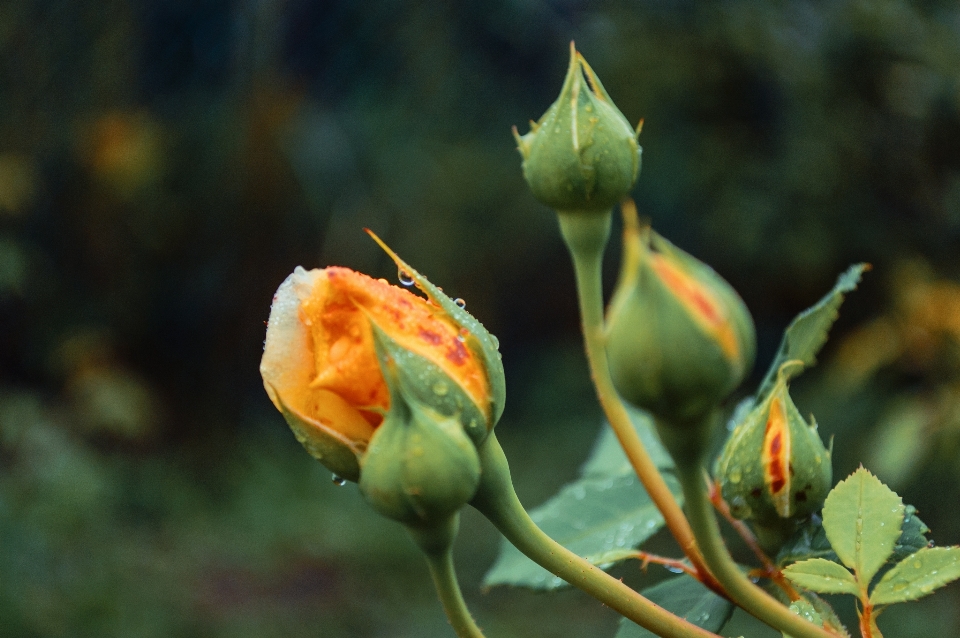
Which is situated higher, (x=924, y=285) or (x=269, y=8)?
(x=269, y=8)

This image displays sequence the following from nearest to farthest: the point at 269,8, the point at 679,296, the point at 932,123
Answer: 1. the point at 679,296
2. the point at 932,123
3. the point at 269,8

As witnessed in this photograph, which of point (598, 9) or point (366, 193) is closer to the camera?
point (598, 9)

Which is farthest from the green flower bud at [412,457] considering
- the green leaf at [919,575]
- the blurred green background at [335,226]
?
the blurred green background at [335,226]

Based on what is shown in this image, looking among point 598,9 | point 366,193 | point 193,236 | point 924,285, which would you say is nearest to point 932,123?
point 924,285

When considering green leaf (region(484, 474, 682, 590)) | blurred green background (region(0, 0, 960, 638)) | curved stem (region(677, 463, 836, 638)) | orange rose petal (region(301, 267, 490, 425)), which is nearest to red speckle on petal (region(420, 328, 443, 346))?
orange rose petal (region(301, 267, 490, 425))

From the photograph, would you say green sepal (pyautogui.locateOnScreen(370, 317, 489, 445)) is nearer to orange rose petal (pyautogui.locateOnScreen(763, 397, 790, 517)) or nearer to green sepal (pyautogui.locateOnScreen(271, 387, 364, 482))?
green sepal (pyautogui.locateOnScreen(271, 387, 364, 482))

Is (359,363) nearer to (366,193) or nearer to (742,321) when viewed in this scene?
(742,321)

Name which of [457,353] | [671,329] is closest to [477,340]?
[457,353]
